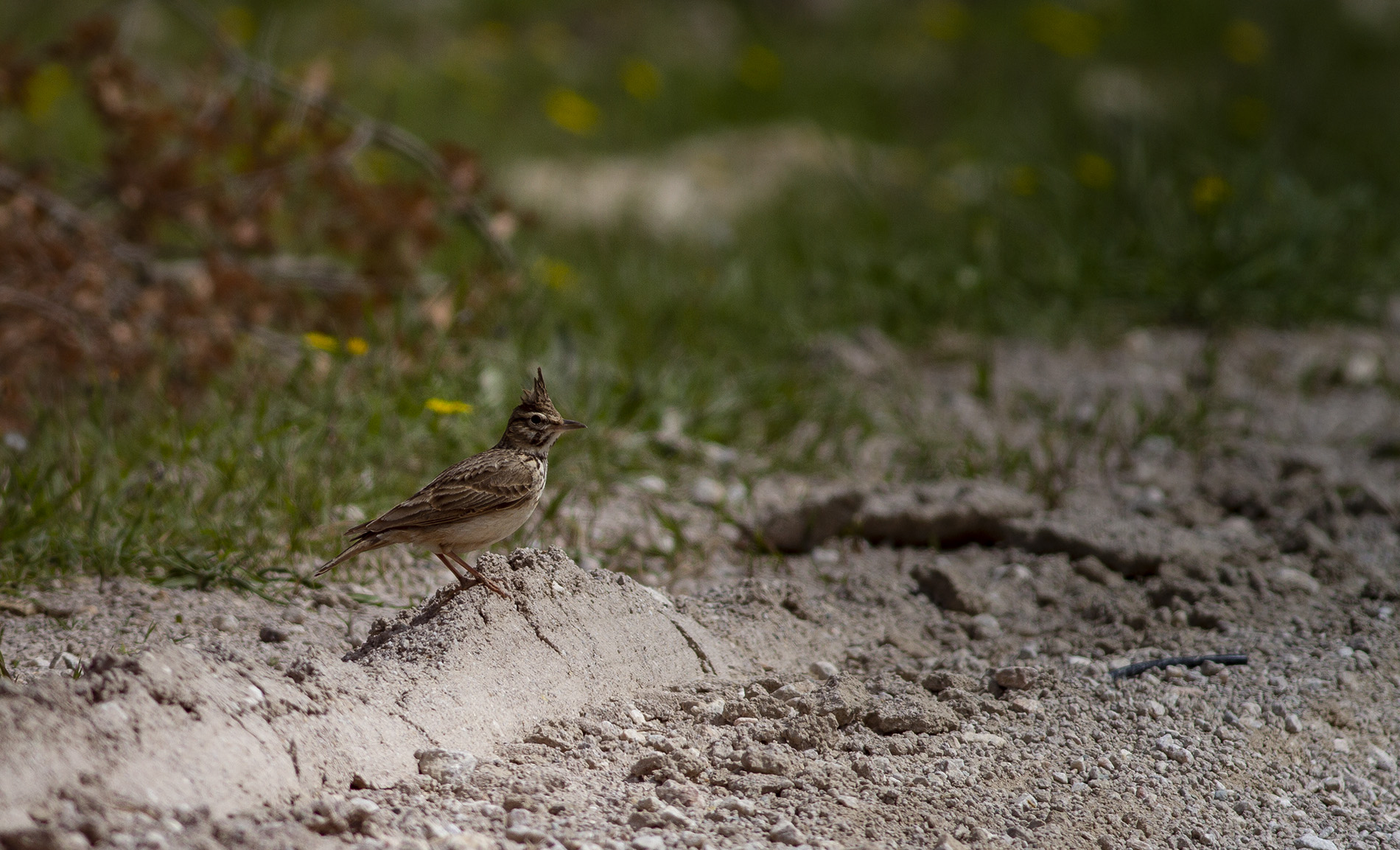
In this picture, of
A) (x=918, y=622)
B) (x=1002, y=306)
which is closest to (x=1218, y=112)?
(x=1002, y=306)

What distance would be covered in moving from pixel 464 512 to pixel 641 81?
7.04m

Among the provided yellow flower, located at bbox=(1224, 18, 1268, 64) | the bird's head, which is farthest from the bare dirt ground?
yellow flower, located at bbox=(1224, 18, 1268, 64)

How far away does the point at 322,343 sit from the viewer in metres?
5.30

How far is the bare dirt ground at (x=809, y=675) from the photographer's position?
112 inches

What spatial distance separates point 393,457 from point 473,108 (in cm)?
635

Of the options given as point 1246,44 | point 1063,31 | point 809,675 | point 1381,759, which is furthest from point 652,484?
point 1246,44

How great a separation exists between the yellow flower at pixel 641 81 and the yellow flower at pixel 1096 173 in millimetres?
3442

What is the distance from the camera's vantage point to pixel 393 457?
5.00 meters

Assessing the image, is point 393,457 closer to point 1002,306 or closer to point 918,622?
point 918,622

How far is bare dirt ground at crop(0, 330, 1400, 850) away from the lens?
2855mm

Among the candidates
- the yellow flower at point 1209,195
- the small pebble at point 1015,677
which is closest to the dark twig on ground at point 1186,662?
the small pebble at point 1015,677

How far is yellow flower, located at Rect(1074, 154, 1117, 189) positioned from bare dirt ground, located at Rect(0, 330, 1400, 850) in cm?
253

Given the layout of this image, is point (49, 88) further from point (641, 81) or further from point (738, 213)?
point (738, 213)

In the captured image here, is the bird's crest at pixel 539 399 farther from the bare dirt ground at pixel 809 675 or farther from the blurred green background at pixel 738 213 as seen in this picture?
the blurred green background at pixel 738 213
